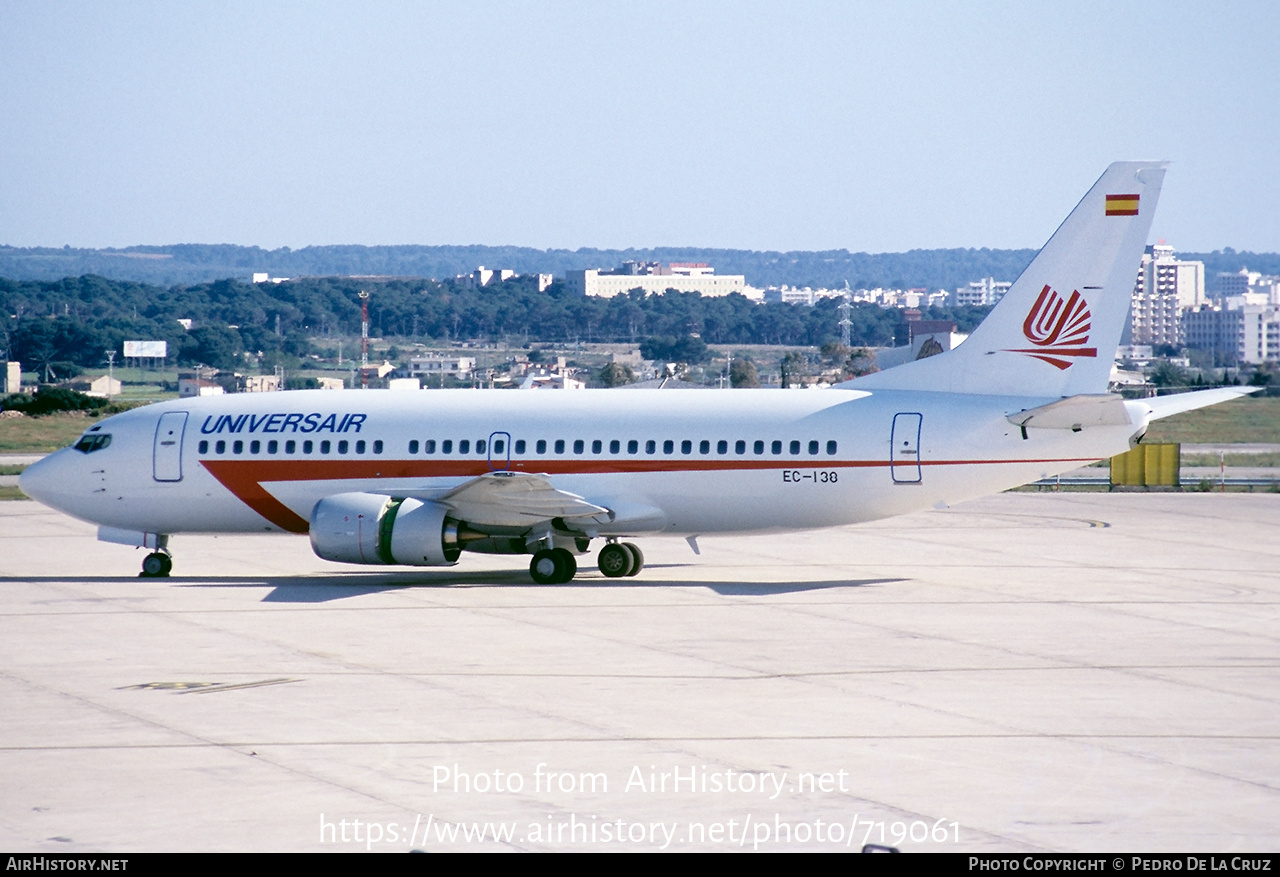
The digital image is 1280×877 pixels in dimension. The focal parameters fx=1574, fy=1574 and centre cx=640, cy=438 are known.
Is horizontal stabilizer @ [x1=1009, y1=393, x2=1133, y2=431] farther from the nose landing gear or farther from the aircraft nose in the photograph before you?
the aircraft nose

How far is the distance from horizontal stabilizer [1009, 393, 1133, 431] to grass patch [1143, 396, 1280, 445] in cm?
4798

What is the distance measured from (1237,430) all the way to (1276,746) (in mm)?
69417

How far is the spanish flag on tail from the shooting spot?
26.9 metres

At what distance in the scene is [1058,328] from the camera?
90.0 feet

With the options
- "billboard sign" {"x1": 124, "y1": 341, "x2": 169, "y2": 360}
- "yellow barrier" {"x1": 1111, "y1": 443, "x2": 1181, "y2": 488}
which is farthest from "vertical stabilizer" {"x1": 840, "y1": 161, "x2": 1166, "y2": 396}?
"billboard sign" {"x1": 124, "y1": 341, "x2": 169, "y2": 360}

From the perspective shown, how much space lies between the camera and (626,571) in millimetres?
29719

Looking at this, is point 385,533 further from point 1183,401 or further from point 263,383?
point 263,383

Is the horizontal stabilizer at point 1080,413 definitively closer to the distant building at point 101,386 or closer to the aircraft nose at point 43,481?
the aircraft nose at point 43,481

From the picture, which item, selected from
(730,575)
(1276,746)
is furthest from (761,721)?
(730,575)

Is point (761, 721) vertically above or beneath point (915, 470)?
beneath

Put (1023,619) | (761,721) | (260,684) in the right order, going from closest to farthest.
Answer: (761,721) → (260,684) → (1023,619)

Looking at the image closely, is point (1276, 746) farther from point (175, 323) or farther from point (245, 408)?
point (175, 323)

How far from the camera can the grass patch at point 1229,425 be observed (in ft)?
249

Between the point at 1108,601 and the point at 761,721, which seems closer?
the point at 761,721
